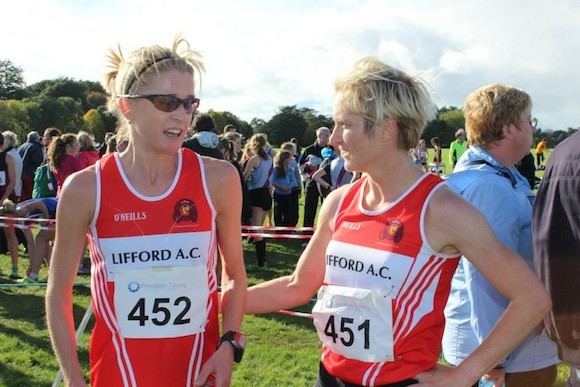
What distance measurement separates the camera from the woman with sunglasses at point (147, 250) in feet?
7.67

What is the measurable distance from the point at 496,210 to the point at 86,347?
186 inches

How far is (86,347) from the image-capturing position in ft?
20.8

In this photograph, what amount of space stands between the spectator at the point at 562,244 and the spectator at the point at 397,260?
0.57 feet

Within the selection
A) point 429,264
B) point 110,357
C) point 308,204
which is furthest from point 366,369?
point 308,204

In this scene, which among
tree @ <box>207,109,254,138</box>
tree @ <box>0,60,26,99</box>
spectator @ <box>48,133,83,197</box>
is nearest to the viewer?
spectator @ <box>48,133,83,197</box>

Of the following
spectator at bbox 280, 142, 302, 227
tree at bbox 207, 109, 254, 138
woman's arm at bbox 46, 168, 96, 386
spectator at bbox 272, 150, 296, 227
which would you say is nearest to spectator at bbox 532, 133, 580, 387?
woman's arm at bbox 46, 168, 96, 386

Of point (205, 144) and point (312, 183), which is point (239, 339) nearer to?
point (205, 144)

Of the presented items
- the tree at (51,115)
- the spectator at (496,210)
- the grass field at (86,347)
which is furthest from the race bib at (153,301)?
the tree at (51,115)

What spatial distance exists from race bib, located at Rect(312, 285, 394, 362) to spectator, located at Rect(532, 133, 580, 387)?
22.3 inches

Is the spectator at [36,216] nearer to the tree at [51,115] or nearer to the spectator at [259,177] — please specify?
the spectator at [259,177]

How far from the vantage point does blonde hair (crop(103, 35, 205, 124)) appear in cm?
240

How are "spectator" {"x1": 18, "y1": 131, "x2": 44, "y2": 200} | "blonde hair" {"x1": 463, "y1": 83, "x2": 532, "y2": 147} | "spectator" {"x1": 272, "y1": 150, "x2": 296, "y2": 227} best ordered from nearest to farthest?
"blonde hair" {"x1": 463, "y1": 83, "x2": 532, "y2": 147} < "spectator" {"x1": 18, "y1": 131, "x2": 44, "y2": 200} < "spectator" {"x1": 272, "y1": 150, "x2": 296, "y2": 227}

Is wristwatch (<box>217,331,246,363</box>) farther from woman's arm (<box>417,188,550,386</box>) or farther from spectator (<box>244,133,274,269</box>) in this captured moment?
spectator (<box>244,133,274,269</box>)

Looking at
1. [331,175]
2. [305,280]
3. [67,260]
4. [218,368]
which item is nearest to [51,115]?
[331,175]
